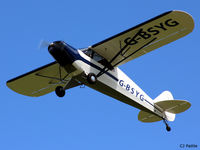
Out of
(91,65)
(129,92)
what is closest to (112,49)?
(91,65)

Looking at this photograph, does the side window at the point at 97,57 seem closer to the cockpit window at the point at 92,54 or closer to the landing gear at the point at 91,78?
the cockpit window at the point at 92,54

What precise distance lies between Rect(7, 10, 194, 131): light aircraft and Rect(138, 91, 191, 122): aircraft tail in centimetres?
5

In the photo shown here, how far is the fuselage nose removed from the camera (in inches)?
504

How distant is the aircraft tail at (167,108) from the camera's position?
54.8 ft

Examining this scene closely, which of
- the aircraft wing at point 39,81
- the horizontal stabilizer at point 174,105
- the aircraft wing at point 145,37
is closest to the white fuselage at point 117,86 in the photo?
the aircraft wing at point 145,37

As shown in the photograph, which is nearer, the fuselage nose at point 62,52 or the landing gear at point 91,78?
the fuselage nose at point 62,52

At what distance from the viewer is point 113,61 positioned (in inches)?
579

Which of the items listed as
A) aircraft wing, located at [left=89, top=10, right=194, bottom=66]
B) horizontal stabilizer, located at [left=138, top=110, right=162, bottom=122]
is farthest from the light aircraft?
horizontal stabilizer, located at [left=138, top=110, right=162, bottom=122]

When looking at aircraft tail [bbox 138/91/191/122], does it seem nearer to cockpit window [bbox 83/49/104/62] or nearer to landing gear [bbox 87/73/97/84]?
cockpit window [bbox 83/49/104/62]

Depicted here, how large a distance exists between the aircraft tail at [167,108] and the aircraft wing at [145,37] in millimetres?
3183

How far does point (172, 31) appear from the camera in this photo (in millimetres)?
13820

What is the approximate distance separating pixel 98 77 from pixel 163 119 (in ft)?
16.3

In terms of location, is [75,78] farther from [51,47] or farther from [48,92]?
[48,92]

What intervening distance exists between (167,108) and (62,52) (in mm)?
6601
